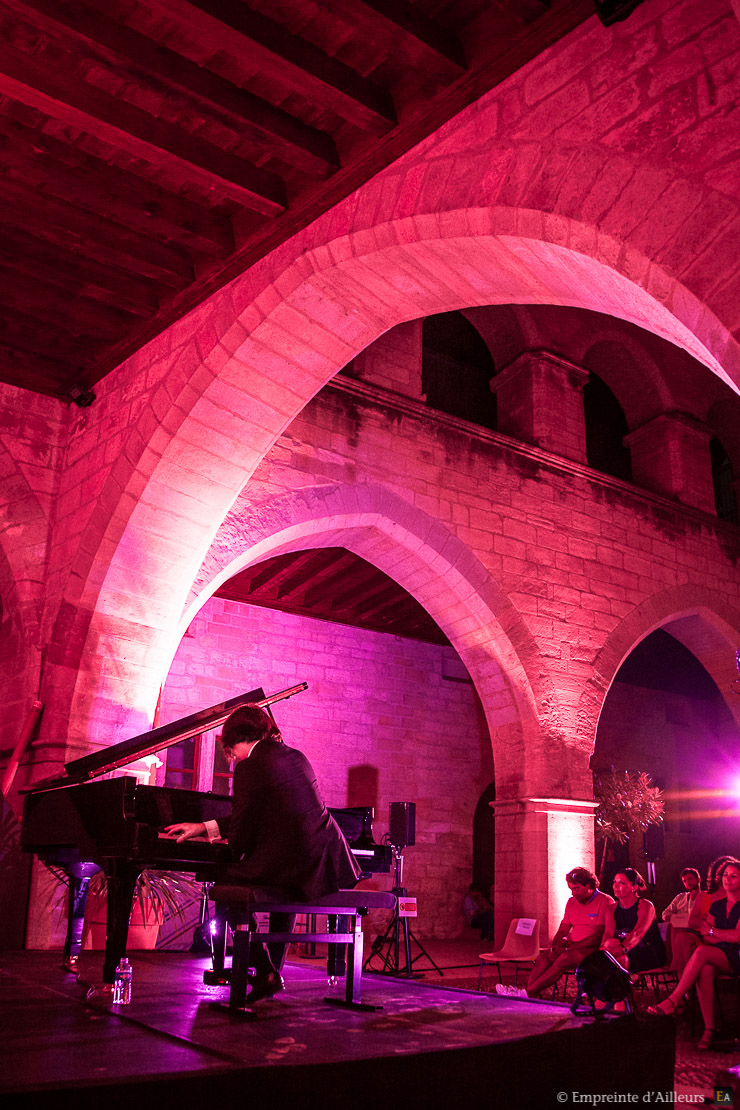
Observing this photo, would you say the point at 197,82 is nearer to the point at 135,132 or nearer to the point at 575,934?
the point at 135,132

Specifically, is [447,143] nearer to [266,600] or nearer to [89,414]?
[89,414]

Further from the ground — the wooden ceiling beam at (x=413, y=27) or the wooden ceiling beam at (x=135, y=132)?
the wooden ceiling beam at (x=413, y=27)

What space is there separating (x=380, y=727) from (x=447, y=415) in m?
4.12

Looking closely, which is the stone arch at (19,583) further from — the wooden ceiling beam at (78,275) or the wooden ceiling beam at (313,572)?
the wooden ceiling beam at (313,572)

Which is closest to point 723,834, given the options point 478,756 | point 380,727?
point 478,756

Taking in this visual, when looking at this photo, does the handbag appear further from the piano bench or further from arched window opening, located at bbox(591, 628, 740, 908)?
arched window opening, located at bbox(591, 628, 740, 908)

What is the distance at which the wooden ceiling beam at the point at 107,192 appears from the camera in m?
4.45

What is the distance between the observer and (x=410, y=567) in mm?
8094

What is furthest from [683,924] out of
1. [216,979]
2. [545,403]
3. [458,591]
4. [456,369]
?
[456,369]

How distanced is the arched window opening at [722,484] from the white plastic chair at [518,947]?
7.52 metres

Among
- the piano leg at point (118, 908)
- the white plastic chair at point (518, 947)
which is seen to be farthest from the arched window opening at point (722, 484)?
the piano leg at point (118, 908)

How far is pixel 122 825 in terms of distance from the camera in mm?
3342

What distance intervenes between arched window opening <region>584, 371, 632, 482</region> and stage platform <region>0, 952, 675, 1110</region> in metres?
8.88

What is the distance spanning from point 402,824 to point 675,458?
5197 millimetres
